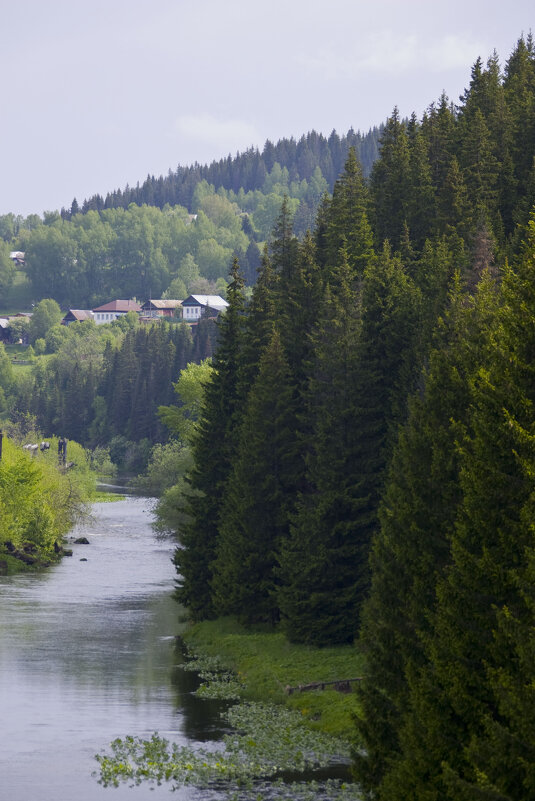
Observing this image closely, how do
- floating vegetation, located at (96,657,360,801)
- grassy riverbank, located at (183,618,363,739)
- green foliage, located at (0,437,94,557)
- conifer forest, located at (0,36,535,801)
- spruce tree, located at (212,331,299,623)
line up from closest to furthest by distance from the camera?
1. conifer forest, located at (0,36,535,801)
2. floating vegetation, located at (96,657,360,801)
3. grassy riverbank, located at (183,618,363,739)
4. spruce tree, located at (212,331,299,623)
5. green foliage, located at (0,437,94,557)

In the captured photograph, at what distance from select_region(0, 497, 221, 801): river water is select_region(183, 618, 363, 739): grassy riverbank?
232 cm

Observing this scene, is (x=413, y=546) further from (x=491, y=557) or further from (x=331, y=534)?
(x=331, y=534)

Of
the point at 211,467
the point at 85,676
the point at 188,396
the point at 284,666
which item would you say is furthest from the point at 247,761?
the point at 188,396

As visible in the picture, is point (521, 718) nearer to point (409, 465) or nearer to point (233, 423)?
point (409, 465)

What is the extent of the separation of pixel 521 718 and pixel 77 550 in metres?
76.9

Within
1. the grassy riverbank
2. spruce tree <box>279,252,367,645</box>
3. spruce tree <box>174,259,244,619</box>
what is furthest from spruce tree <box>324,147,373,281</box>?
the grassy riverbank

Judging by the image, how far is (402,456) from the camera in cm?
3591

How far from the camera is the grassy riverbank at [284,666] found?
43.7 meters

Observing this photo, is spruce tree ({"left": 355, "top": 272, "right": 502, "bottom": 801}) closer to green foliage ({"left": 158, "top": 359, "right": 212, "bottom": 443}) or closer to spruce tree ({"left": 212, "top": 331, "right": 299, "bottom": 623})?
spruce tree ({"left": 212, "top": 331, "right": 299, "bottom": 623})

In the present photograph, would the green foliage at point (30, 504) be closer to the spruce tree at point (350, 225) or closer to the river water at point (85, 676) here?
the river water at point (85, 676)

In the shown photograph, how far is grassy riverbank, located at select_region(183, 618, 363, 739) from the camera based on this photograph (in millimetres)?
43719

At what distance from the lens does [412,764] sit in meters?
24.3

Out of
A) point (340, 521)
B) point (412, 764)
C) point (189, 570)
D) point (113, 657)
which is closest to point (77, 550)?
point (189, 570)

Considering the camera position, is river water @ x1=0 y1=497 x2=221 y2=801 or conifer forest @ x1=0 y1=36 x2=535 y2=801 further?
river water @ x1=0 y1=497 x2=221 y2=801
